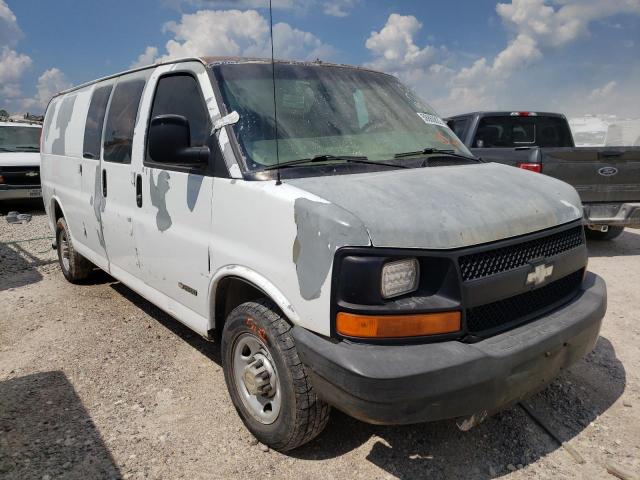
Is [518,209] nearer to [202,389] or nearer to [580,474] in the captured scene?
[580,474]

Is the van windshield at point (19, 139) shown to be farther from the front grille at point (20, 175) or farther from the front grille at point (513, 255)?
the front grille at point (513, 255)

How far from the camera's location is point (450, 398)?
2.12 m

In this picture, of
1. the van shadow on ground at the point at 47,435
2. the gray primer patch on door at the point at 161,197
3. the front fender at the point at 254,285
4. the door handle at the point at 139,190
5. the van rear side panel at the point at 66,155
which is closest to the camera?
the front fender at the point at 254,285

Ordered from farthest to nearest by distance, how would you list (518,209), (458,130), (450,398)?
(458,130) → (518,209) → (450,398)

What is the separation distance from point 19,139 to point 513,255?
13.1m

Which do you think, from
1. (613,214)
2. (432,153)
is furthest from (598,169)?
(432,153)

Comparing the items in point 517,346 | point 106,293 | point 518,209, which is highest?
point 518,209

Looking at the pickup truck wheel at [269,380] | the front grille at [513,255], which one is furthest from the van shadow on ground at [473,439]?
the front grille at [513,255]

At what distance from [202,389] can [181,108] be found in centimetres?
190

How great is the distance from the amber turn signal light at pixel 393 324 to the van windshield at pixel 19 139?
1230 centimetres

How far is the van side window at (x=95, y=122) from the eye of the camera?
14.5 feet

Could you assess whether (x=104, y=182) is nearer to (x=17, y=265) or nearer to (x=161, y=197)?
(x=161, y=197)

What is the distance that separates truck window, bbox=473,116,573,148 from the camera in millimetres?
7883

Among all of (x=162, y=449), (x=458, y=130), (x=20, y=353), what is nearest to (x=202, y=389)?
(x=162, y=449)
